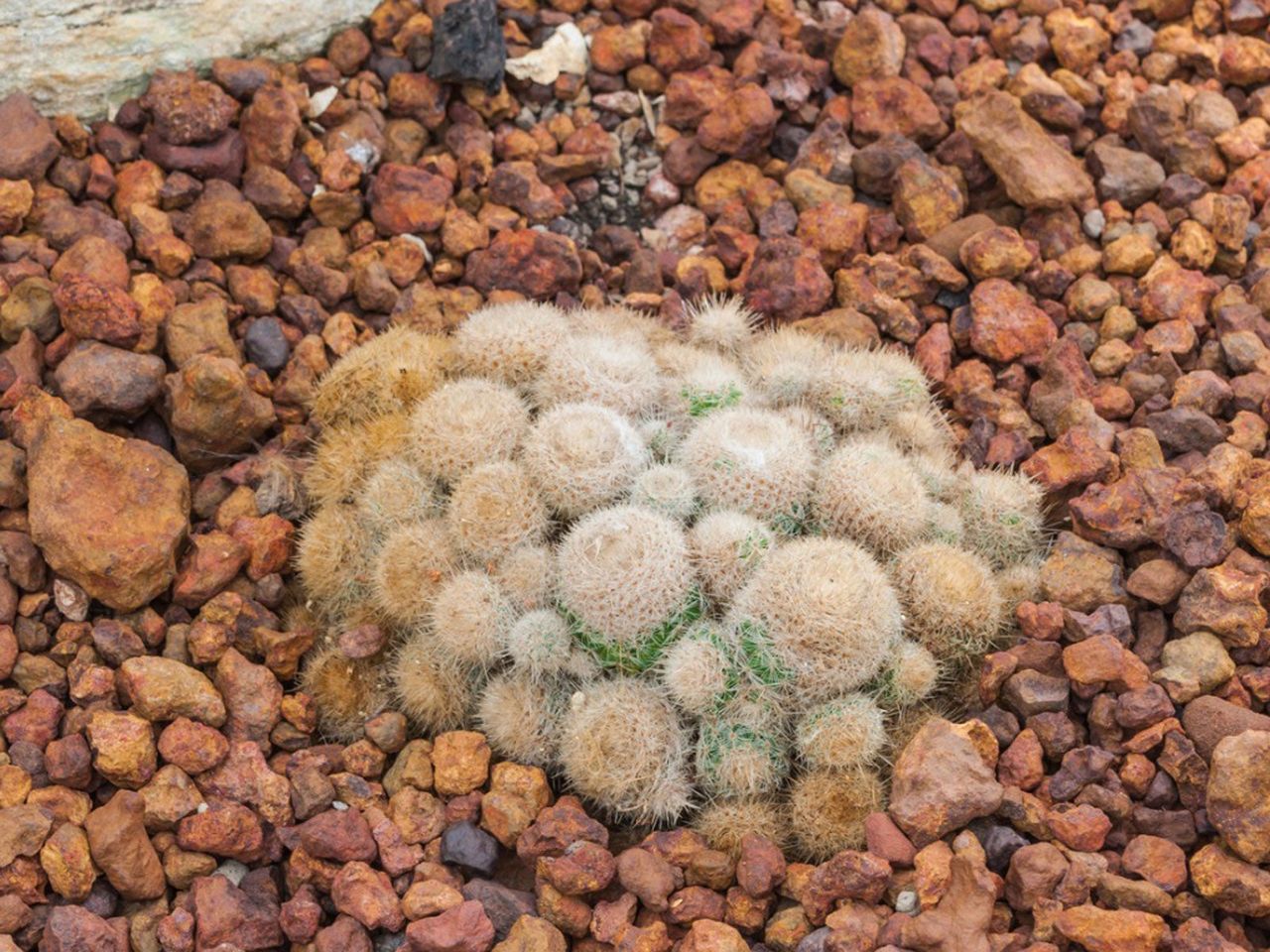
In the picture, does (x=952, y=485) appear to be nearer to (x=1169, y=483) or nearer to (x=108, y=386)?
(x=1169, y=483)

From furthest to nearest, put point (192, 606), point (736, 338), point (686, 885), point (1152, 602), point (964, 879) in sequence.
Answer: point (736, 338)
point (192, 606)
point (1152, 602)
point (686, 885)
point (964, 879)

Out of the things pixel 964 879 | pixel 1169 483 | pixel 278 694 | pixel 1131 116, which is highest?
pixel 1131 116

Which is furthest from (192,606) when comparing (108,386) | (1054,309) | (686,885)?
(1054,309)

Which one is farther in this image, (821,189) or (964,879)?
(821,189)

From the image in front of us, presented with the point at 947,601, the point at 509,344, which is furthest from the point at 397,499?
the point at 947,601

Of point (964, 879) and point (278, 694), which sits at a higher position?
point (964, 879)
